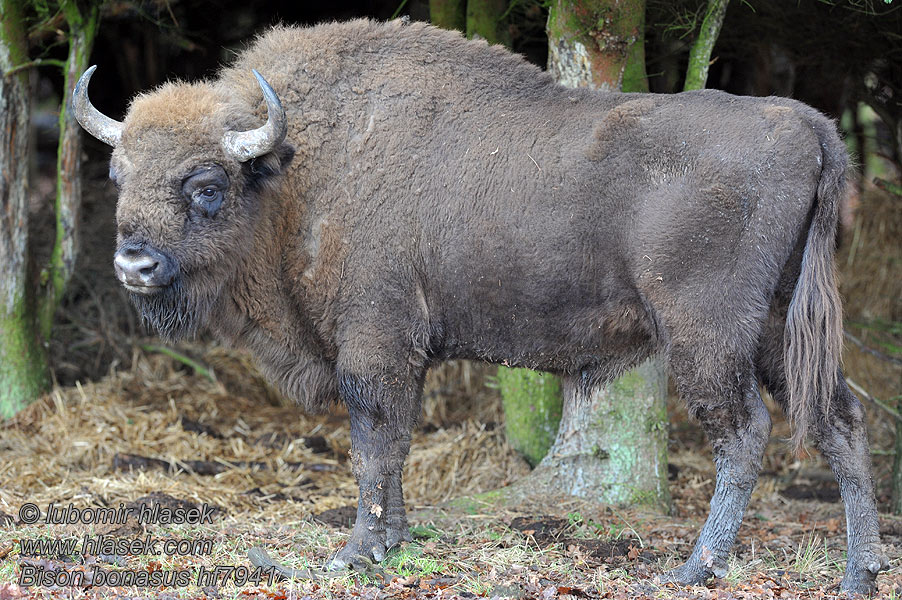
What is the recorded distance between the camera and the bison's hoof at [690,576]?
16.5 feet

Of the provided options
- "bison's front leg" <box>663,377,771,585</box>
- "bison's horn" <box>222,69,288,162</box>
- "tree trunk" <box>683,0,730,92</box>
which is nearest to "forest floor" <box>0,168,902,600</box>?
"bison's front leg" <box>663,377,771,585</box>

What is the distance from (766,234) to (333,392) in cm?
262

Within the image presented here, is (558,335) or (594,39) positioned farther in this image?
(594,39)

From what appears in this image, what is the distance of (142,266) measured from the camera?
16.3ft

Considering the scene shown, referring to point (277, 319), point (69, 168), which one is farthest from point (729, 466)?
point (69, 168)

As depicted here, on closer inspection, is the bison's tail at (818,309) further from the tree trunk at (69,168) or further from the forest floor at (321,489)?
the tree trunk at (69,168)

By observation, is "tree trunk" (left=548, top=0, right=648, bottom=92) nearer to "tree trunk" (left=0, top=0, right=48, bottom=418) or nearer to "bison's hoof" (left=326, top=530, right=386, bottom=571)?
"bison's hoof" (left=326, top=530, right=386, bottom=571)

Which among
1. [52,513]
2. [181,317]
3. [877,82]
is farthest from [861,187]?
[52,513]

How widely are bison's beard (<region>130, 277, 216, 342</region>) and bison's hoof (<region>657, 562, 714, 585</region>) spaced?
2990mm

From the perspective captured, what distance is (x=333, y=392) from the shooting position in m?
5.59

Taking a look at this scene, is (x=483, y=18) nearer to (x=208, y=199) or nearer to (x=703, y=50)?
(x=703, y=50)

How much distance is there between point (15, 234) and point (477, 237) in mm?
4481

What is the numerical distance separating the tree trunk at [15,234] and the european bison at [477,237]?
2.62m

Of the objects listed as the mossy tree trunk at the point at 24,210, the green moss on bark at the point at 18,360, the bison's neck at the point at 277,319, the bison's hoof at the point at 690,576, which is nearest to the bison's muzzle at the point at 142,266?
the bison's neck at the point at 277,319
